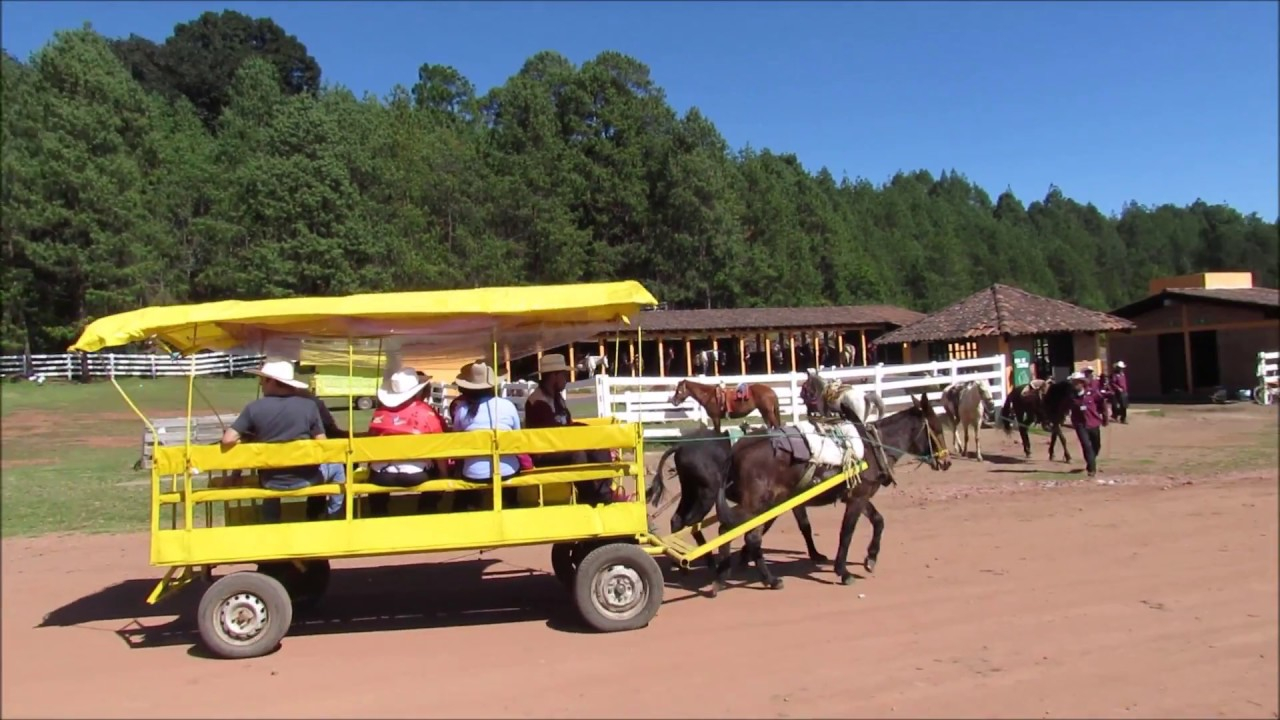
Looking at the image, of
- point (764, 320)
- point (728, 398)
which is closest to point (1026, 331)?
point (728, 398)

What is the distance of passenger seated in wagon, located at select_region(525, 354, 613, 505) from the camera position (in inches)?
313

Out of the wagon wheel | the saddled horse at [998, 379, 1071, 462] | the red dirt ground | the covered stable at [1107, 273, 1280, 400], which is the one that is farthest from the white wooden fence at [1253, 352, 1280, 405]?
the wagon wheel

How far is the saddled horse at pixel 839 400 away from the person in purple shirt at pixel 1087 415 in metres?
2.99

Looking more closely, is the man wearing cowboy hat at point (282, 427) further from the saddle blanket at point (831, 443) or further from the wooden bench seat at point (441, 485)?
the saddle blanket at point (831, 443)

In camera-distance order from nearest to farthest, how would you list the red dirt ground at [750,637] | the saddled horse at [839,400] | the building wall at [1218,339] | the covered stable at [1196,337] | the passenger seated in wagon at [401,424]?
the red dirt ground at [750,637], the passenger seated in wagon at [401,424], the saddled horse at [839,400], the covered stable at [1196,337], the building wall at [1218,339]

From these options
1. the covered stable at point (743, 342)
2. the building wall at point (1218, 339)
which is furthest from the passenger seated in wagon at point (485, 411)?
the covered stable at point (743, 342)

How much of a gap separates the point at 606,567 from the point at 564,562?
1.47 metres

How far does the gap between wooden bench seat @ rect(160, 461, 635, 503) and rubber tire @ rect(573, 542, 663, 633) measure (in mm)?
579

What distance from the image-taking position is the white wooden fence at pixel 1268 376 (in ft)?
84.7

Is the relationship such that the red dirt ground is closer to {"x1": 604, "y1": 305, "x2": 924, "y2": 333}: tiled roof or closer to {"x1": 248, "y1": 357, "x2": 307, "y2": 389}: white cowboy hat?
{"x1": 248, "y1": 357, "x2": 307, "y2": 389}: white cowboy hat

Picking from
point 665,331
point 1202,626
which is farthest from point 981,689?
point 665,331

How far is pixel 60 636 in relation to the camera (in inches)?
304

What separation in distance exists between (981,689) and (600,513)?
295 cm

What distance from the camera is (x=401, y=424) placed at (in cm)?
772
